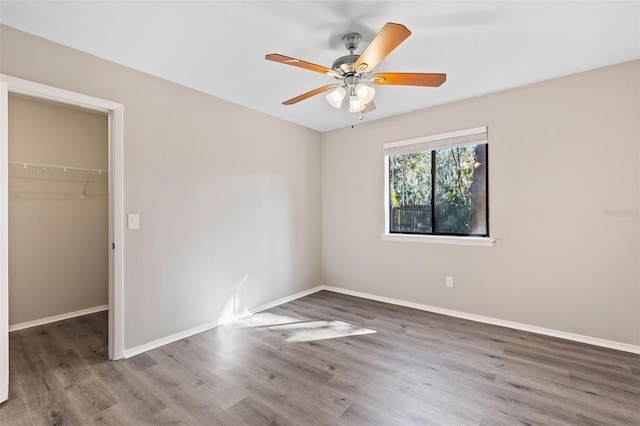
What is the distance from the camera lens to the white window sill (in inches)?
126

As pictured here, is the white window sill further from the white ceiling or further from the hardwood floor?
the white ceiling

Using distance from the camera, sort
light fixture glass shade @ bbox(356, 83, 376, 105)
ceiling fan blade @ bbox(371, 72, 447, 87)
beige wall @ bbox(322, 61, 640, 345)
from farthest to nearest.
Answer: beige wall @ bbox(322, 61, 640, 345)
light fixture glass shade @ bbox(356, 83, 376, 105)
ceiling fan blade @ bbox(371, 72, 447, 87)

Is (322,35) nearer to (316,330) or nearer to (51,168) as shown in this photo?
(316,330)

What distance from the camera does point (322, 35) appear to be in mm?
Result: 2123

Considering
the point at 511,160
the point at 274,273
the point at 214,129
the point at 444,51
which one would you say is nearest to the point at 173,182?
the point at 214,129

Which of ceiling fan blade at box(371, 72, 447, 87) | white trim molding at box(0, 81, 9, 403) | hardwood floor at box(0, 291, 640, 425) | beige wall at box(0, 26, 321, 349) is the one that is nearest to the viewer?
hardwood floor at box(0, 291, 640, 425)

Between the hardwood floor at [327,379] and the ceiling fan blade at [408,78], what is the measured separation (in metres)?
2.15

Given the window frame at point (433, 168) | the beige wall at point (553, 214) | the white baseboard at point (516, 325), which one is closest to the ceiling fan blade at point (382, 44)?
the beige wall at point (553, 214)

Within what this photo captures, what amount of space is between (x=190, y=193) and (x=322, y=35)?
1.93 metres

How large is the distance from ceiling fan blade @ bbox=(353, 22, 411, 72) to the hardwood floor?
7.23ft

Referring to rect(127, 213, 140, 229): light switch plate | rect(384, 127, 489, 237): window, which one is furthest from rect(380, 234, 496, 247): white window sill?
rect(127, 213, 140, 229): light switch plate

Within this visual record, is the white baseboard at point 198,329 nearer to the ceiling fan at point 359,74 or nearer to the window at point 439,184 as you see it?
the window at point 439,184

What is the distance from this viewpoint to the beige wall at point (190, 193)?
7.97 feet

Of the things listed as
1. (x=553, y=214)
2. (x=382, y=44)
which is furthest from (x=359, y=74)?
(x=553, y=214)
